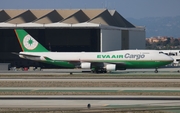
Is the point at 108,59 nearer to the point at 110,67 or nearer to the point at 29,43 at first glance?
the point at 110,67

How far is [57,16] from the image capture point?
11169 centimetres

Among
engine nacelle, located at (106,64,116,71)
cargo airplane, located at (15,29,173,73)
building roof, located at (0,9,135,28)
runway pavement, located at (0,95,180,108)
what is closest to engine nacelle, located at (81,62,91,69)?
cargo airplane, located at (15,29,173,73)

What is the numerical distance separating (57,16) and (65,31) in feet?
15.2

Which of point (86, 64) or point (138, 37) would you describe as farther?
point (138, 37)

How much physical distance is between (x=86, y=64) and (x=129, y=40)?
4127 centimetres

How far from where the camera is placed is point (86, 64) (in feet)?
249

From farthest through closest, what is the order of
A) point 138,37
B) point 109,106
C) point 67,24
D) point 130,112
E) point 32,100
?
point 138,37 < point 67,24 < point 32,100 < point 109,106 < point 130,112

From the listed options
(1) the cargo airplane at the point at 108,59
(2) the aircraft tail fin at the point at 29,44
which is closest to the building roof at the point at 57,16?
(2) the aircraft tail fin at the point at 29,44

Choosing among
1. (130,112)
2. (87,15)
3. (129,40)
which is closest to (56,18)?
(87,15)

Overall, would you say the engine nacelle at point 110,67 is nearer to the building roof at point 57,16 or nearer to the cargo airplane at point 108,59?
the cargo airplane at point 108,59

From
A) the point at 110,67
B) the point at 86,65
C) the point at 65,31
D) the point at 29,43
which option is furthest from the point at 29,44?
the point at 65,31

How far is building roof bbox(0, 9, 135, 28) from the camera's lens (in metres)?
106

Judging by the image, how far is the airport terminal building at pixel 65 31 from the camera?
332ft

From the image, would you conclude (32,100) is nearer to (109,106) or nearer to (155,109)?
(109,106)
